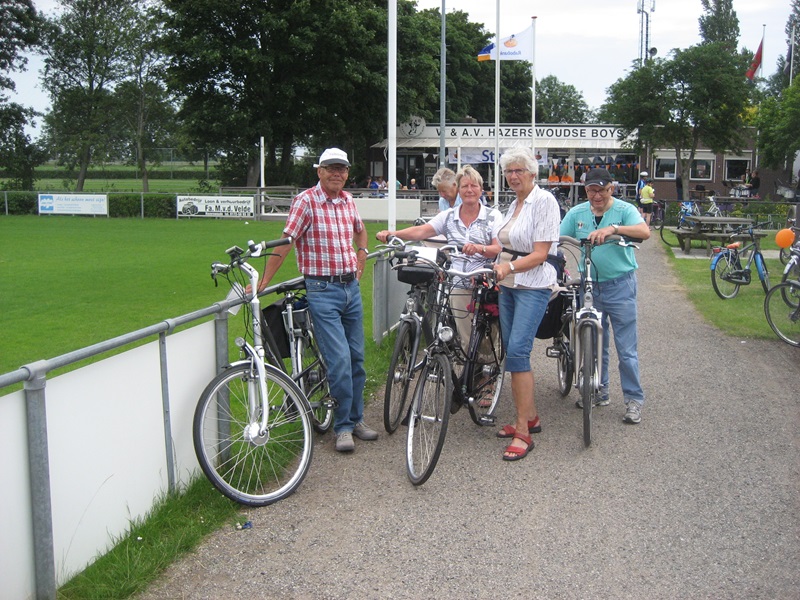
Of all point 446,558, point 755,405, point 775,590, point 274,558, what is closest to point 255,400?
point 274,558

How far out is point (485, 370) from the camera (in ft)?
20.7

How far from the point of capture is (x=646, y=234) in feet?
21.1

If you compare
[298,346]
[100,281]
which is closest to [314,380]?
[298,346]

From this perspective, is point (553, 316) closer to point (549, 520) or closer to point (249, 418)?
point (549, 520)

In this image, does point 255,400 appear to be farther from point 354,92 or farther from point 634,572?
point 354,92

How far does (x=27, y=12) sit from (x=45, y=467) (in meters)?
57.4

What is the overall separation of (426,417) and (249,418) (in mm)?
1004

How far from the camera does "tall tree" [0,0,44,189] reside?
5297 centimetres

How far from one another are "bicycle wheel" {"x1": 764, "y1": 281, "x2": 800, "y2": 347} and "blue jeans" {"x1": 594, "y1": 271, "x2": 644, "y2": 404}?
379 cm

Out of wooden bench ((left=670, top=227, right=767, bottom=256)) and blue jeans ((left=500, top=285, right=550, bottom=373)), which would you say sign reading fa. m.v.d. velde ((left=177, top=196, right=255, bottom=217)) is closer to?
wooden bench ((left=670, top=227, right=767, bottom=256))

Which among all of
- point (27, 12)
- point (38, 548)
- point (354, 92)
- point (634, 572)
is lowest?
point (634, 572)

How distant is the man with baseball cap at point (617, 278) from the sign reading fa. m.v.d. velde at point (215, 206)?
105ft


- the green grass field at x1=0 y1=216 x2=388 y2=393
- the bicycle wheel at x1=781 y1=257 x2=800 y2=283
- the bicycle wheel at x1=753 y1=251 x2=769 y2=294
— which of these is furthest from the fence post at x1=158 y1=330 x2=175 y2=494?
the bicycle wheel at x1=753 y1=251 x2=769 y2=294

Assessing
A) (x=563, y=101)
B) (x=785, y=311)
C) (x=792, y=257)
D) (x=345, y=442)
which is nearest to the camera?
(x=345, y=442)
